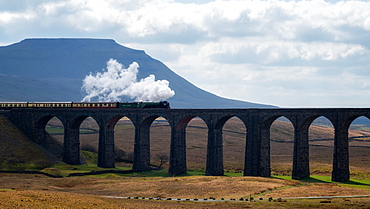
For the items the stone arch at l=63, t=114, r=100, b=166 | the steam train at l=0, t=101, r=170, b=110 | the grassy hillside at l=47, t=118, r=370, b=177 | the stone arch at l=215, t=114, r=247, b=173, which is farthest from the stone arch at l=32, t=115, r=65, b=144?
the stone arch at l=215, t=114, r=247, b=173

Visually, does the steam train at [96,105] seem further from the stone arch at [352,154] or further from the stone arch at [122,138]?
the stone arch at [352,154]

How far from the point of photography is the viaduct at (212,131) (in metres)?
76.2

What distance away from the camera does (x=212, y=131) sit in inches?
3428

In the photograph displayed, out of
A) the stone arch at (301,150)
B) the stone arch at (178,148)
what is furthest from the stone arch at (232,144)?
the stone arch at (301,150)

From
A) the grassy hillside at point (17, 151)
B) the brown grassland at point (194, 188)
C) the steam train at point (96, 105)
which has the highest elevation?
the steam train at point (96, 105)

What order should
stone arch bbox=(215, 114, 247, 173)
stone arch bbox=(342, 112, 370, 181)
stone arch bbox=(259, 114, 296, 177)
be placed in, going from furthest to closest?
stone arch bbox=(215, 114, 247, 173) → stone arch bbox=(259, 114, 296, 177) → stone arch bbox=(342, 112, 370, 181)

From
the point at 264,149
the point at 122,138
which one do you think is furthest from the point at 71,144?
the point at 122,138

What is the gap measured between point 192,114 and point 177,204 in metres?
33.7

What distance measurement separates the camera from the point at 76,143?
10506cm

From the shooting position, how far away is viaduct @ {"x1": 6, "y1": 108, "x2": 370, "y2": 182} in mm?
76250

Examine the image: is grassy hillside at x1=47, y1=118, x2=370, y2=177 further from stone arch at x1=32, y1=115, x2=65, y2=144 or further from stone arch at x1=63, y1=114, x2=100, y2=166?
stone arch at x1=32, y1=115, x2=65, y2=144

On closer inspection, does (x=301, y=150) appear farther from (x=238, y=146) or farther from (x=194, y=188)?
(x=238, y=146)

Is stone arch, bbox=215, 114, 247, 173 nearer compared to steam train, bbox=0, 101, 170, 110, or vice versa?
stone arch, bbox=215, 114, 247, 173

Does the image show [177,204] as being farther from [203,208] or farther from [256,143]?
[256,143]
